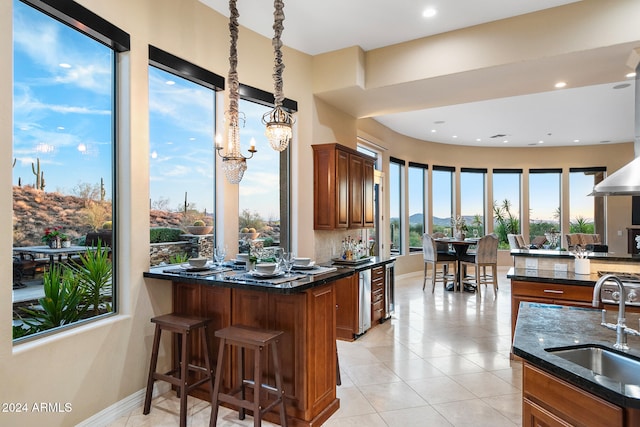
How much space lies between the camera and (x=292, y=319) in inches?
107

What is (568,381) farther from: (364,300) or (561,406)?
(364,300)

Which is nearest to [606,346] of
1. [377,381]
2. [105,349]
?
[377,381]

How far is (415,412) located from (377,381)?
1.90 feet

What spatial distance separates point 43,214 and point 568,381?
10.1 feet

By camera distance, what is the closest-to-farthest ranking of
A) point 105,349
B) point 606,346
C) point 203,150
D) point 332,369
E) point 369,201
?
point 606,346 → point 105,349 → point 332,369 → point 203,150 → point 369,201

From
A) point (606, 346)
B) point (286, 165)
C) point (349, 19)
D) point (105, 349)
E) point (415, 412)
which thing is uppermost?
point (349, 19)

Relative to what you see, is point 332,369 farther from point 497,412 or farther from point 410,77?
point 410,77

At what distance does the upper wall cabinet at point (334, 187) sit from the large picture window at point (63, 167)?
8.29ft

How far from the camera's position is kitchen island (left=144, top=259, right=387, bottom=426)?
2633mm

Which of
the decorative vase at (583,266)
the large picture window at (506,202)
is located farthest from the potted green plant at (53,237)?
the large picture window at (506,202)

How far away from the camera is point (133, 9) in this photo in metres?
2.98

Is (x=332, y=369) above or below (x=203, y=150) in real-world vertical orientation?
below

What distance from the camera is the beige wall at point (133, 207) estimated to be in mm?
2166

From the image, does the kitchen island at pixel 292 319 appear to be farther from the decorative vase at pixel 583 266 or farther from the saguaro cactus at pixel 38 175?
the decorative vase at pixel 583 266
